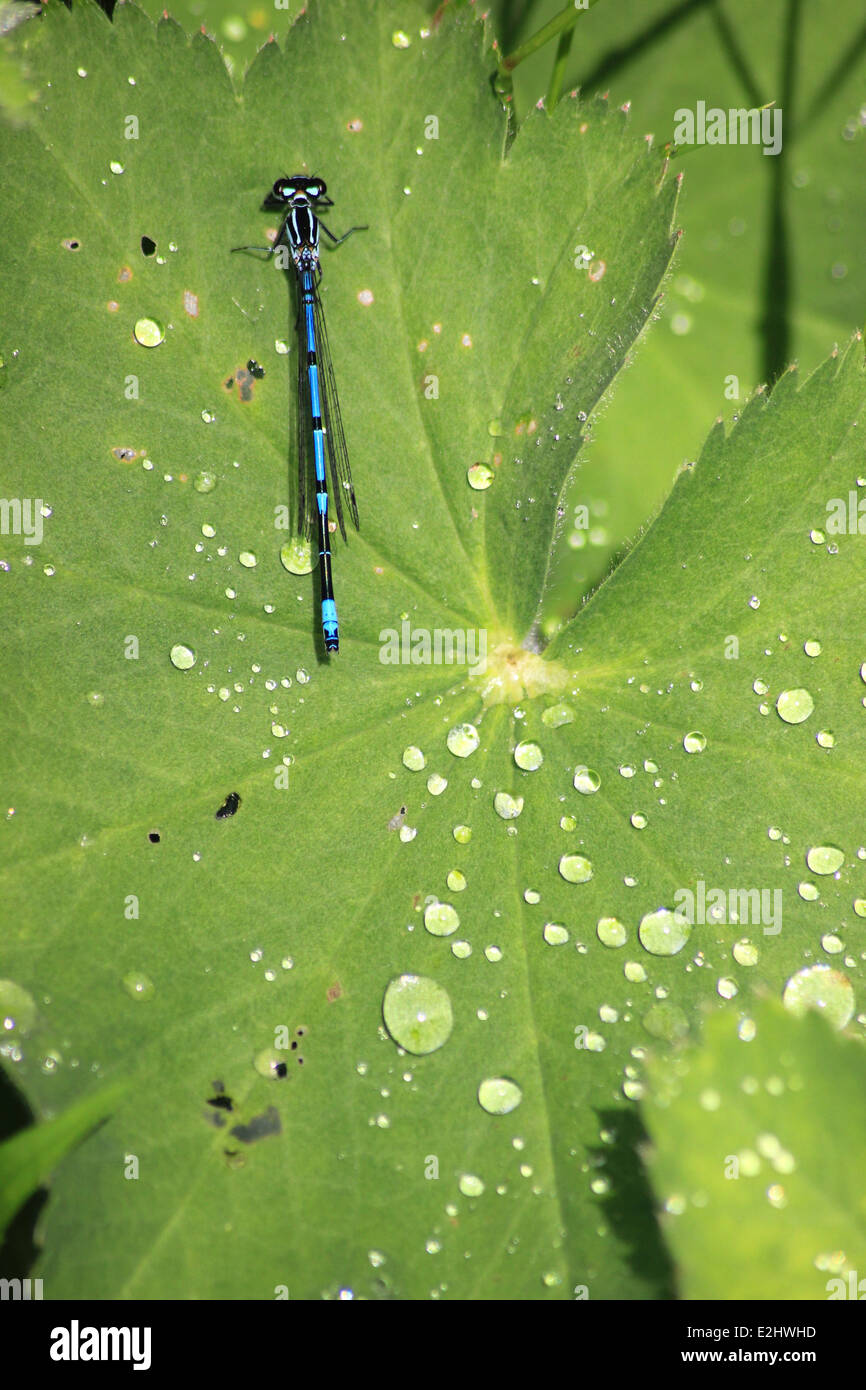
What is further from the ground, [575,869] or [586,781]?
[586,781]

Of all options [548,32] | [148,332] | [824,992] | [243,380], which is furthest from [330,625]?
[548,32]

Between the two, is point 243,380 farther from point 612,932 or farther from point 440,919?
point 612,932

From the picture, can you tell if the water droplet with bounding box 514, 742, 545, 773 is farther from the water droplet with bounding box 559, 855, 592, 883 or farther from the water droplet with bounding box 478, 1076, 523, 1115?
the water droplet with bounding box 478, 1076, 523, 1115


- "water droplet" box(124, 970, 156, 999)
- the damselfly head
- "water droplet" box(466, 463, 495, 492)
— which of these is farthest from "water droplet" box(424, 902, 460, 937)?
the damselfly head

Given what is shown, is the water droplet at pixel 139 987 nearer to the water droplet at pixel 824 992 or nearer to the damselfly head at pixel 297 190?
the water droplet at pixel 824 992

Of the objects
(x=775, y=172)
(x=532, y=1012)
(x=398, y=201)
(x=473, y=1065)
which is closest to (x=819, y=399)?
(x=398, y=201)
